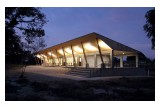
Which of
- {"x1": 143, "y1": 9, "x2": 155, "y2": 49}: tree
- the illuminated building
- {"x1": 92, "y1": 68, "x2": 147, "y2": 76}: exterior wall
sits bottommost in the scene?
{"x1": 92, "y1": 68, "x2": 147, "y2": 76}: exterior wall

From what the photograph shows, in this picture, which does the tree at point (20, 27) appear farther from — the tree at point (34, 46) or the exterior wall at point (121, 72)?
the exterior wall at point (121, 72)

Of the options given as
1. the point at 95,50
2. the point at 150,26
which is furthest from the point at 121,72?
the point at 95,50

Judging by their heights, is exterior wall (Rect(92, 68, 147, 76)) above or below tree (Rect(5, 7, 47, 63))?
below

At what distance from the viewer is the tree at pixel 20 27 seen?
1157 centimetres

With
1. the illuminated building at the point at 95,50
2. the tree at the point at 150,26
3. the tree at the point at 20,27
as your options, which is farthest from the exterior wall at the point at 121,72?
the tree at the point at 20,27

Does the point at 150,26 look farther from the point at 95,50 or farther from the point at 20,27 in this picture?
the point at 20,27

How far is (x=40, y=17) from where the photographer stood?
548 inches

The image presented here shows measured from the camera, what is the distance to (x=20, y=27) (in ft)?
44.4

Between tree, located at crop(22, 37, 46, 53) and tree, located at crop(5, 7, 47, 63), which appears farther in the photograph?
tree, located at crop(22, 37, 46, 53)

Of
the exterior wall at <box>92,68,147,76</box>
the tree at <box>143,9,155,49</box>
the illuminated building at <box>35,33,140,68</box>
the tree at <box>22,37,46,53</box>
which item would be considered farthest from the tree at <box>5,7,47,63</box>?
the tree at <box>143,9,155,49</box>

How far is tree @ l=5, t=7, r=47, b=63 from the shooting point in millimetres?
11570

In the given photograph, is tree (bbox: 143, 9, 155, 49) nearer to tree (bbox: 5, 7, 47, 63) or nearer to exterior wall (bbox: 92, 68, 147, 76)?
exterior wall (bbox: 92, 68, 147, 76)

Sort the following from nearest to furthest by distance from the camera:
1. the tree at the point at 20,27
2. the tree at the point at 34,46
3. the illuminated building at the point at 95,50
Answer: the tree at the point at 20,27, the tree at the point at 34,46, the illuminated building at the point at 95,50
